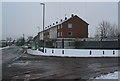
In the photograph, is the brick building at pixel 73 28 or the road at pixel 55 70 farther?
the brick building at pixel 73 28

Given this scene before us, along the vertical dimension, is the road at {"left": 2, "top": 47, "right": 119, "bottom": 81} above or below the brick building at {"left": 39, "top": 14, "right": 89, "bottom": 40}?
below

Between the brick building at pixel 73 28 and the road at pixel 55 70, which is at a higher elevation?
the brick building at pixel 73 28

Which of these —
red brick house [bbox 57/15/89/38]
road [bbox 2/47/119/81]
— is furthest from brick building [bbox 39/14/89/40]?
road [bbox 2/47/119/81]

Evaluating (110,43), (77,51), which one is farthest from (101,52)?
(110,43)

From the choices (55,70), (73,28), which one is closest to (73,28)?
(73,28)

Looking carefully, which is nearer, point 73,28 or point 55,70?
point 55,70

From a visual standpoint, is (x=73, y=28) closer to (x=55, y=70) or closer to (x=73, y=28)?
(x=73, y=28)

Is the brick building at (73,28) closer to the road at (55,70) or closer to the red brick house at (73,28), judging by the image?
the red brick house at (73,28)

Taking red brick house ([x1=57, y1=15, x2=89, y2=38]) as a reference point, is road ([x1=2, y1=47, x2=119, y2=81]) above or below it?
below

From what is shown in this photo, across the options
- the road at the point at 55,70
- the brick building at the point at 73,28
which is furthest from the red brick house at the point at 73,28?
the road at the point at 55,70

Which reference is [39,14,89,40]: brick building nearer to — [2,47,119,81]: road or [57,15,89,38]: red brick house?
[57,15,89,38]: red brick house

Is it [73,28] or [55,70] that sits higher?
[73,28]

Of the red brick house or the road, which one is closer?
the road

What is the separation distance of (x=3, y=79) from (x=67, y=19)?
4943cm
